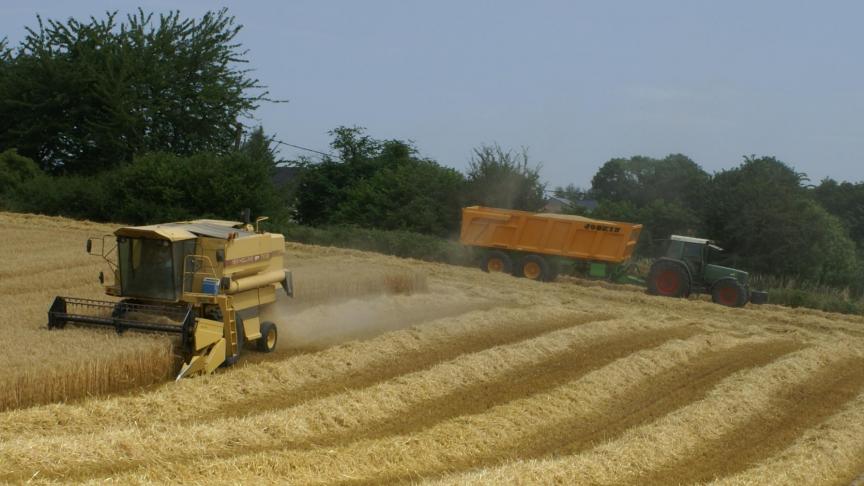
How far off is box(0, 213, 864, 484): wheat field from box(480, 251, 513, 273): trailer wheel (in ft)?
20.6

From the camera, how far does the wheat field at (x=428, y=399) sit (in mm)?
9008

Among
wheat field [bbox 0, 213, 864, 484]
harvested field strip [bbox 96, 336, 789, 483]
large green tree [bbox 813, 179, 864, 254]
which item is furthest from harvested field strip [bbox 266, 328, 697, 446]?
large green tree [bbox 813, 179, 864, 254]

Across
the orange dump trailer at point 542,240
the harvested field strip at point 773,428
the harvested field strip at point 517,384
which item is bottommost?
the harvested field strip at point 773,428

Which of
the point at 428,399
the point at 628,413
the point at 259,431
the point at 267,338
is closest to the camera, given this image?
the point at 259,431

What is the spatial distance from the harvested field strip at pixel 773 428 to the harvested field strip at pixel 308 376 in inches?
173

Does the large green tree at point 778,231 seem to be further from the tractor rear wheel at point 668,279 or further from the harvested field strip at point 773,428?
the harvested field strip at point 773,428

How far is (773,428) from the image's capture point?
12.6m

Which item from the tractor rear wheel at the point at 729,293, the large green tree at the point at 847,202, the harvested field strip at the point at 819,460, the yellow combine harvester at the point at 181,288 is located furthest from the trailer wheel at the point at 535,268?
the large green tree at the point at 847,202

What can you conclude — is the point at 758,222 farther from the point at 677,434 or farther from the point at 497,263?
the point at 677,434

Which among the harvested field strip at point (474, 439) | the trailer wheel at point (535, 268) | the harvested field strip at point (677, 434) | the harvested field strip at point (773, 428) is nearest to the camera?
the harvested field strip at point (474, 439)

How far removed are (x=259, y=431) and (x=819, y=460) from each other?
19.5ft

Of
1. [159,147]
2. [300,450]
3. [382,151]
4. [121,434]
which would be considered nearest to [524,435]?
[300,450]

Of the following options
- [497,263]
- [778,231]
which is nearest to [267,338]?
[497,263]

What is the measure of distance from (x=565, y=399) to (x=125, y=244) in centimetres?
630
